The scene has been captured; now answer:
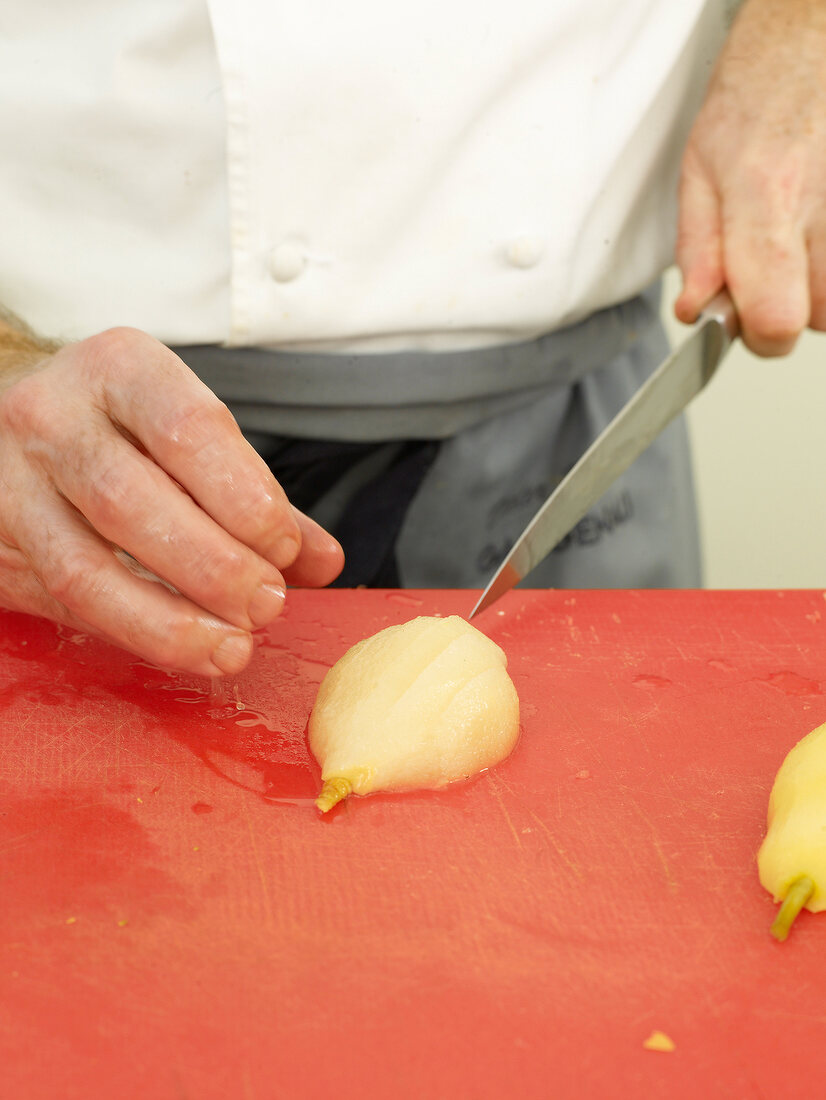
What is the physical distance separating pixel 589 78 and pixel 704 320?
0.30 metres

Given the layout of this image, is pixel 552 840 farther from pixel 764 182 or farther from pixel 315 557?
pixel 764 182

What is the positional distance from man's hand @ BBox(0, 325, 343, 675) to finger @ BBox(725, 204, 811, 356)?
23.1 inches

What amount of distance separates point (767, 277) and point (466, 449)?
39 centimetres

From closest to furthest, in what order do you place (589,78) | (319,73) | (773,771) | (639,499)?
(773,771) < (319,73) < (589,78) < (639,499)

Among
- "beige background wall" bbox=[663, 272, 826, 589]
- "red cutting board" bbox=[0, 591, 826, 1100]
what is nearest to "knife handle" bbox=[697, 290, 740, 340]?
"red cutting board" bbox=[0, 591, 826, 1100]

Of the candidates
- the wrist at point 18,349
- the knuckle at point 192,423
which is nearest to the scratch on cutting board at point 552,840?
the knuckle at point 192,423

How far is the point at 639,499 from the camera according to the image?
144cm

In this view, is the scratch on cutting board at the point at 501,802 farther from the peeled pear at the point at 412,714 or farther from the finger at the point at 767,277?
the finger at the point at 767,277

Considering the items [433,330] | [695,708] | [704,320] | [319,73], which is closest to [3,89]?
[319,73]

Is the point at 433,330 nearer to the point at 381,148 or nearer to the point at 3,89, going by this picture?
the point at 381,148

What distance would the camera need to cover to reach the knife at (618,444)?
39.1 inches

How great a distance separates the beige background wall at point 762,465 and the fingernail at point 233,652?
1900 millimetres

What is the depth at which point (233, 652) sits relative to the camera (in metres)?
0.78

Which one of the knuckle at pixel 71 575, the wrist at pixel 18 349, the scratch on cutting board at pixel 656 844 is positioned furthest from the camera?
the wrist at pixel 18 349
